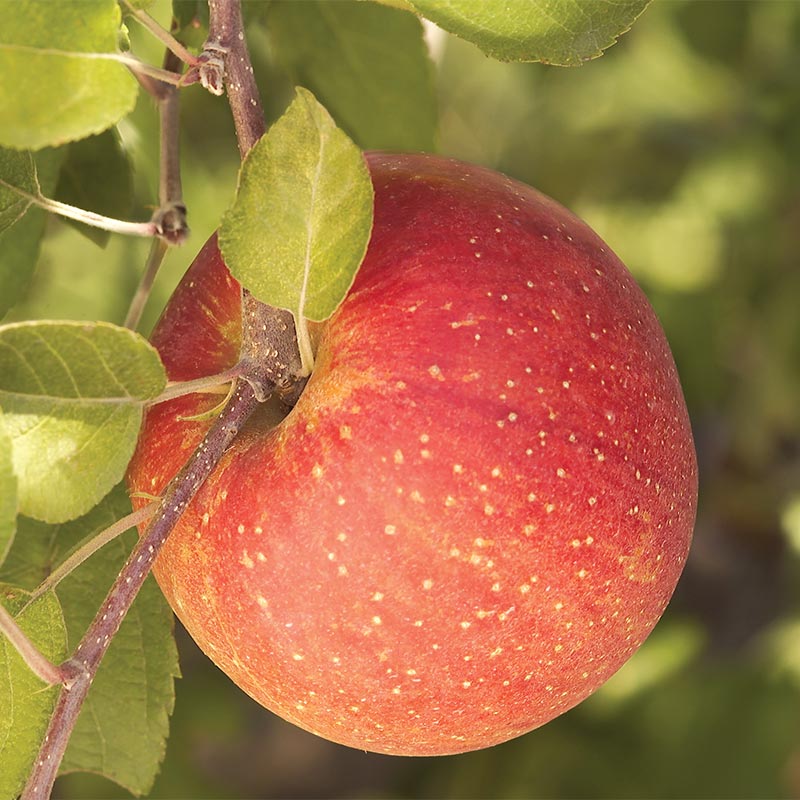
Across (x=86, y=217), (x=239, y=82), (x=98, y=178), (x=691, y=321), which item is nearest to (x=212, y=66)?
(x=239, y=82)

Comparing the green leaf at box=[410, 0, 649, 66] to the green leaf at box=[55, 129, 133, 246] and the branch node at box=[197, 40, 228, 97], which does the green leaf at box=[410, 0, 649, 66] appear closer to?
the branch node at box=[197, 40, 228, 97]

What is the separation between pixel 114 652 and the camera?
82 cm

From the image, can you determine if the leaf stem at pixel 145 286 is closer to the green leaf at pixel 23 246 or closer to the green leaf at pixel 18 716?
the green leaf at pixel 23 246

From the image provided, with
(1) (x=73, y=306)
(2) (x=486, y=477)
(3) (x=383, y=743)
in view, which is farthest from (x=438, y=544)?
(1) (x=73, y=306)

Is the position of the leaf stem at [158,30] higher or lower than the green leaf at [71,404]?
higher

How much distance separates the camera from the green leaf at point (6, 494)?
50 cm

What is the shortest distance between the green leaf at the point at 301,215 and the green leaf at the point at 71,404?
0.07 meters

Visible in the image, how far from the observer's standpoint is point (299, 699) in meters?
0.65

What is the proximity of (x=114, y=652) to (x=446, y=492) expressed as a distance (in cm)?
37

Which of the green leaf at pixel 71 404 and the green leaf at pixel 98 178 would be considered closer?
the green leaf at pixel 71 404

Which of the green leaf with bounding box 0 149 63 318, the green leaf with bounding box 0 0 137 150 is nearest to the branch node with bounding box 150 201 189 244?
the green leaf with bounding box 0 149 63 318

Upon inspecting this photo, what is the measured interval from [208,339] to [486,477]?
0.75ft

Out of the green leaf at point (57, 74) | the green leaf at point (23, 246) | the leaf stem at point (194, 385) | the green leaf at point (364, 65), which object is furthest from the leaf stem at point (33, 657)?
the green leaf at point (364, 65)

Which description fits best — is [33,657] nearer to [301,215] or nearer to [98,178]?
[301,215]
